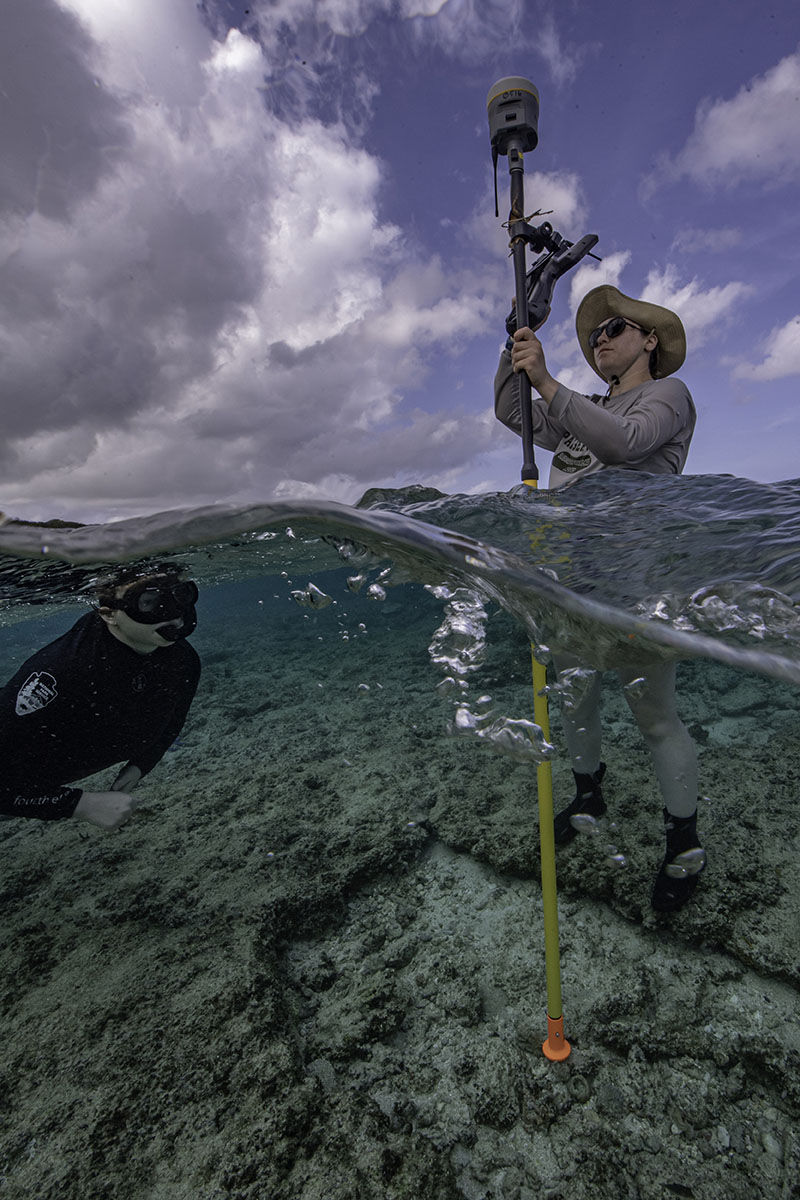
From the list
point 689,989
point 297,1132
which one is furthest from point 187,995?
point 689,989

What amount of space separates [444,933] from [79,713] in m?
3.13

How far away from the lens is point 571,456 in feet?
10.7

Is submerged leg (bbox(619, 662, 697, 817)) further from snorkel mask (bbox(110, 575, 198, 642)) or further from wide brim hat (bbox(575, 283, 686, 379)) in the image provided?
snorkel mask (bbox(110, 575, 198, 642))

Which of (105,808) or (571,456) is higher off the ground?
(571,456)

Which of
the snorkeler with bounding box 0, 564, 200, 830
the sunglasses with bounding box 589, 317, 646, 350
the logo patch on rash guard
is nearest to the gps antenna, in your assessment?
the sunglasses with bounding box 589, 317, 646, 350

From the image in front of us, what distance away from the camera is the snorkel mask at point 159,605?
378 centimetres

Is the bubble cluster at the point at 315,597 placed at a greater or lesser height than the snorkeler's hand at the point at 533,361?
lesser

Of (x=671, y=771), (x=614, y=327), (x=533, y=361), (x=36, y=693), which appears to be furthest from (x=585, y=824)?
(x=36, y=693)

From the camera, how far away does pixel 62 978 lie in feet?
8.07

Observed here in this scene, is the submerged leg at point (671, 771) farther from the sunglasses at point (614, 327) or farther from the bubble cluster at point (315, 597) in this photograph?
the sunglasses at point (614, 327)

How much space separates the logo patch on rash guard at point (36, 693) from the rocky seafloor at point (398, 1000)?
49.0 inches

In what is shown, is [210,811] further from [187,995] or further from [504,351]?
[504,351]

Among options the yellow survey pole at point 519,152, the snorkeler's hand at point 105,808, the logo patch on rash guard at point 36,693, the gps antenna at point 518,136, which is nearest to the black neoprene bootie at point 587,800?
the yellow survey pole at point 519,152

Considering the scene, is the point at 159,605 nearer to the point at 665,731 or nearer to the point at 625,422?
the point at 625,422
